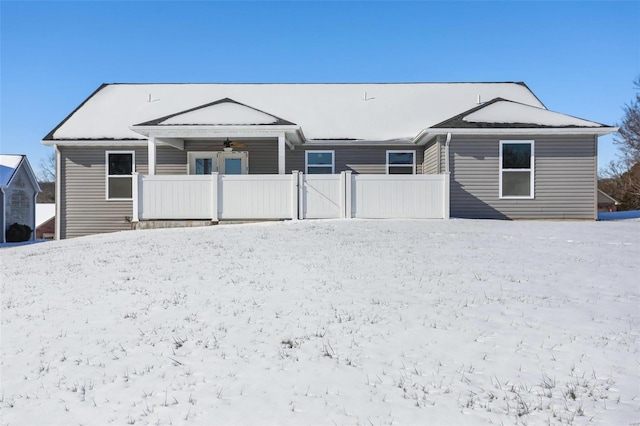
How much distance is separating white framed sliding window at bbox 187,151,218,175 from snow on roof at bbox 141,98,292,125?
2486 millimetres

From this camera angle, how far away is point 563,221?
1603 centimetres

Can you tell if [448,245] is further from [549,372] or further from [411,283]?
[549,372]

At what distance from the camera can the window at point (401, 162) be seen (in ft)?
60.2

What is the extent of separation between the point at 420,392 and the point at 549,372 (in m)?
1.24

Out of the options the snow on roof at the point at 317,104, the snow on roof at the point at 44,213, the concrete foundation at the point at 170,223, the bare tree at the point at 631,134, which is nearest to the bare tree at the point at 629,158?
the bare tree at the point at 631,134

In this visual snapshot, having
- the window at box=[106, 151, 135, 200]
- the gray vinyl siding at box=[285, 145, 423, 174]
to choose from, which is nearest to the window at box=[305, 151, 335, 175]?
the gray vinyl siding at box=[285, 145, 423, 174]

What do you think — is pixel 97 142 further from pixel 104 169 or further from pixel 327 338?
pixel 327 338

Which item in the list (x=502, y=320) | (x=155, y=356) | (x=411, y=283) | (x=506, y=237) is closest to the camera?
(x=155, y=356)

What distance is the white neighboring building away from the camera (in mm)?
30172

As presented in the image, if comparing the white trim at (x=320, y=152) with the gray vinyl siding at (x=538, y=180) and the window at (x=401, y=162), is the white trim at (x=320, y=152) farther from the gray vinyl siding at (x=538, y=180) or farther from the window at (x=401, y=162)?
the gray vinyl siding at (x=538, y=180)

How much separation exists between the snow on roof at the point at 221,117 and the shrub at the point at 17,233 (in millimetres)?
20288

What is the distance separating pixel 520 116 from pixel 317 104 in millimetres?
7817

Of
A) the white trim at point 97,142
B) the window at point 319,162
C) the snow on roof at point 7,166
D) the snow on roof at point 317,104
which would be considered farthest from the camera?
the snow on roof at point 7,166

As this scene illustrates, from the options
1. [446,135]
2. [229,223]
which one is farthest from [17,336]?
[446,135]
